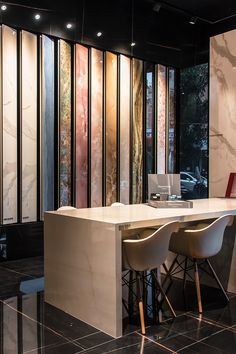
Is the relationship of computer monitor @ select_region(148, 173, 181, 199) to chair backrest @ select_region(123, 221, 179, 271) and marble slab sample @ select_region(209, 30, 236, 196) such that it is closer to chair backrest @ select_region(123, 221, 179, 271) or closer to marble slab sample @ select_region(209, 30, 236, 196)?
chair backrest @ select_region(123, 221, 179, 271)

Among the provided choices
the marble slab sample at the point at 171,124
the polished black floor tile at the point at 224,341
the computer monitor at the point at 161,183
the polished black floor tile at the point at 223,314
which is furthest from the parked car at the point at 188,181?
the polished black floor tile at the point at 224,341

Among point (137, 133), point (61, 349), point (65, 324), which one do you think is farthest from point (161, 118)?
point (61, 349)

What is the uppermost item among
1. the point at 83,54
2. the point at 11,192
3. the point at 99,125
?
the point at 83,54

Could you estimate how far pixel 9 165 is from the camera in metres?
5.25

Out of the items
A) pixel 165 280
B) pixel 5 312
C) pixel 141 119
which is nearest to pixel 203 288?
pixel 165 280

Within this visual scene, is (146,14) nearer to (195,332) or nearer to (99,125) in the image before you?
(99,125)

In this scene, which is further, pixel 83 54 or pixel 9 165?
pixel 83 54

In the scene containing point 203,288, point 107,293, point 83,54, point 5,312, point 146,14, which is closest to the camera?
point 107,293

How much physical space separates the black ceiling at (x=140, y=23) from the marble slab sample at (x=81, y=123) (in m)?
0.30

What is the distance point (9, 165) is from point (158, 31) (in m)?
3.68

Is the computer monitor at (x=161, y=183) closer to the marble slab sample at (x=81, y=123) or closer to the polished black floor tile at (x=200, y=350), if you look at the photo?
the polished black floor tile at (x=200, y=350)

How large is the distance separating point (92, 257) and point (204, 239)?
39.4 inches

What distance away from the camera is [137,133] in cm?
667

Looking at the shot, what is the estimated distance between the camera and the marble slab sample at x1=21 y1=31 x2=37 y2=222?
17.6 ft
